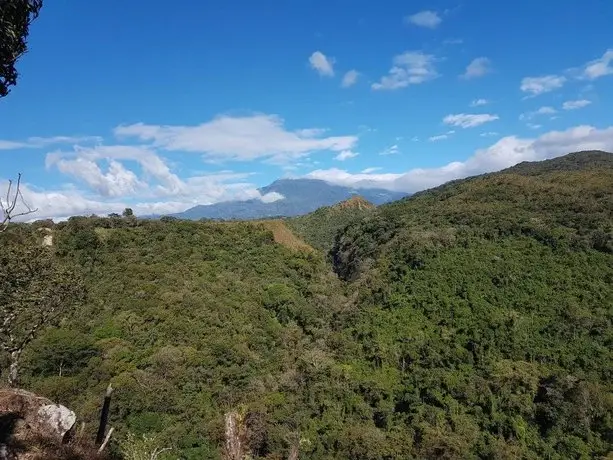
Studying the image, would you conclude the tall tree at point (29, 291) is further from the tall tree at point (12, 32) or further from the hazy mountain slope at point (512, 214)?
the hazy mountain slope at point (512, 214)

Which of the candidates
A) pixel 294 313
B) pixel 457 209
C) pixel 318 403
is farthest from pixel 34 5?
pixel 457 209

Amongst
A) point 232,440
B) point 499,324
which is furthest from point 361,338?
point 232,440

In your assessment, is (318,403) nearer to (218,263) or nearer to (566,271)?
(218,263)

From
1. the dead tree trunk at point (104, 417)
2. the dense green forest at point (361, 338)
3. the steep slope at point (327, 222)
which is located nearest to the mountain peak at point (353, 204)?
the steep slope at point (327, 222)

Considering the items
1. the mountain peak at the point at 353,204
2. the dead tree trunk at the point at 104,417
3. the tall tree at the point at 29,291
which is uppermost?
the mountain peak at the point at 353,204

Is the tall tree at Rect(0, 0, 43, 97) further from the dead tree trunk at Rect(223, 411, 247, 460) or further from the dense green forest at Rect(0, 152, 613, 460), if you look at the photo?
Answer: the dense green forest at Rect(0, 152, 613, 460)

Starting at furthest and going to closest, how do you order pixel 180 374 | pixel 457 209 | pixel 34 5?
pixel 457 209 → pixel 180 374 → pixel 34 5

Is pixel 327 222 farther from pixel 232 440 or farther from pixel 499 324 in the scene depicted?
pixel 232 440
